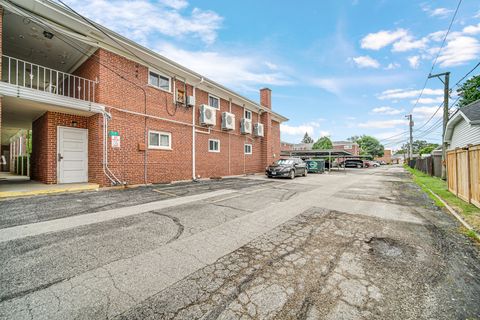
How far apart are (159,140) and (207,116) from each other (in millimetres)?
3713

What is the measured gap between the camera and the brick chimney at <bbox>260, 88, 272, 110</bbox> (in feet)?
68.2

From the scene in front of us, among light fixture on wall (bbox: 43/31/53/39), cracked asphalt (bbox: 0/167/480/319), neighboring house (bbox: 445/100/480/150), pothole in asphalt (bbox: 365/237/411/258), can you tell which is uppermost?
light fixture on wall (bbox: 43/31/53/39)

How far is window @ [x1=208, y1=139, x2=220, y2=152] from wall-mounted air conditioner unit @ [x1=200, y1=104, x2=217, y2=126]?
137 centimetres

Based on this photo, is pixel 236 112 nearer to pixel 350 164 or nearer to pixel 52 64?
pixel 52 64

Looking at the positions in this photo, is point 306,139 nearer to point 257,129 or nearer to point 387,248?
point 257,129

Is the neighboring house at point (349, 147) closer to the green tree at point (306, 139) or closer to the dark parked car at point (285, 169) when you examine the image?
the green tree at point (306, 139)

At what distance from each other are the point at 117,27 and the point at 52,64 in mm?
4713

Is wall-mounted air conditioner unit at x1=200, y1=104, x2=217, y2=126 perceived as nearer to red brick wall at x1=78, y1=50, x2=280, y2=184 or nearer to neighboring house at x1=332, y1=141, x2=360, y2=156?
red brick wall at x1=78, y1=50, x2=280, y2=184

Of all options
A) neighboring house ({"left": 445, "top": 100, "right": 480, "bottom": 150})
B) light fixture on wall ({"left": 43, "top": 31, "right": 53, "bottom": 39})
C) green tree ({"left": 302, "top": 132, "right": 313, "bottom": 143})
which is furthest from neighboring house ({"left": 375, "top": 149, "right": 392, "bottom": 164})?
light fixture on wall ({"left": 43, "top": 31, "right": 53, "bottom": 39})

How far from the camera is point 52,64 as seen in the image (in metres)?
10.5

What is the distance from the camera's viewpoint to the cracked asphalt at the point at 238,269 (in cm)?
202

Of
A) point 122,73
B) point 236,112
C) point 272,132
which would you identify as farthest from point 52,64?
point 272,132

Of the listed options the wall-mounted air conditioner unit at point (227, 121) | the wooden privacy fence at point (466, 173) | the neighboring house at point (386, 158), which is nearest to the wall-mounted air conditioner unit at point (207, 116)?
the wall-mounted air conditioner unit at point (227, 121)

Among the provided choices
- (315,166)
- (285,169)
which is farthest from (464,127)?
(315,166)
